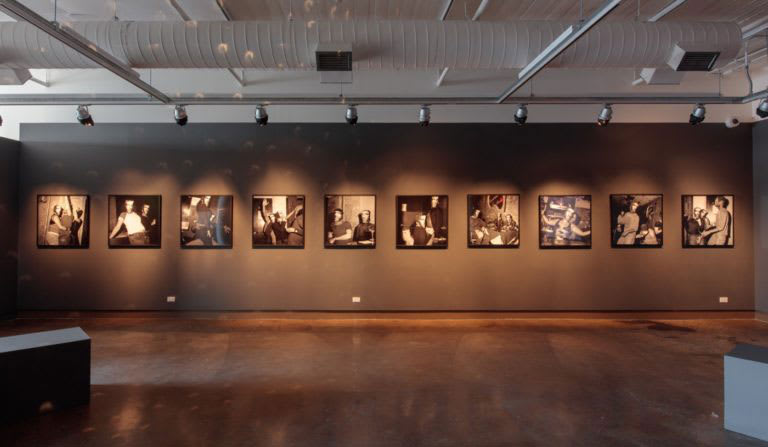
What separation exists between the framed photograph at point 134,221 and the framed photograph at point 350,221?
3529mm

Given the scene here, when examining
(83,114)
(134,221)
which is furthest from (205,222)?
(83,114)

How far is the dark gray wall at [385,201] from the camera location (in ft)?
31.8

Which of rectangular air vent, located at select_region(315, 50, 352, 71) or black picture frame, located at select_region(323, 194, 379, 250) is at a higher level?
rectangular air vent, located at select_region(315, 50, 352, 71)

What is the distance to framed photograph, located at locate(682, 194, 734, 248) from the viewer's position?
980 cm

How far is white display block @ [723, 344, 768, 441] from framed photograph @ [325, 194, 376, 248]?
21.1 feet

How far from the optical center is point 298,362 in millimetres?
6633

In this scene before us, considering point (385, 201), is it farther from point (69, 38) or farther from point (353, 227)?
point (69, 38)

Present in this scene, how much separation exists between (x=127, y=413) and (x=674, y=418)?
5571 mm

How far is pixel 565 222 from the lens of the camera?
9.79 meters

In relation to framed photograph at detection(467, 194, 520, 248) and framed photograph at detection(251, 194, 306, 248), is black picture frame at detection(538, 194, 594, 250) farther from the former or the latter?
framed photograph at detection(251, 194, 306, 248)

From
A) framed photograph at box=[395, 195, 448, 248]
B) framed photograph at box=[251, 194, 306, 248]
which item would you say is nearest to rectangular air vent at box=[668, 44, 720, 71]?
framed photograph at box=[395, 195, 448, 248]

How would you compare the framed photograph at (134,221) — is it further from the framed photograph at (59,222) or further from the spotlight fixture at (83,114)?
the spotlight fixture at (83,114)

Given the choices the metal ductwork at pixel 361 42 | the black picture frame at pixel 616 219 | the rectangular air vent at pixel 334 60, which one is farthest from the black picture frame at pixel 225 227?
the black picture frame at pixel 616 219

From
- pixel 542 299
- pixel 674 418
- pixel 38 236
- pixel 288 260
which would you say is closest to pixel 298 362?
pixel 288 260
